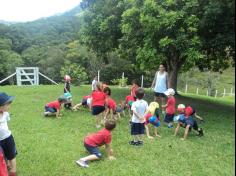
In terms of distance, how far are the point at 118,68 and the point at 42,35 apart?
33.6 meters

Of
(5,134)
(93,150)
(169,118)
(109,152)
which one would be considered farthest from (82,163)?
(169,118)

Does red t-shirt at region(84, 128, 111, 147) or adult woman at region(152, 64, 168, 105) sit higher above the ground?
adult woman at region(152, 64, 168, 105)

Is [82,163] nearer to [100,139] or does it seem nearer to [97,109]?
[100,139]

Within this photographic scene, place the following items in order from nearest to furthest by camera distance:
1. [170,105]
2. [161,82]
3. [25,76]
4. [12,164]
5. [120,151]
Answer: [12,164] → [120,151] → [170,105] → [161,82] → [25,76]

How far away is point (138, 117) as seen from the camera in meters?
8.91

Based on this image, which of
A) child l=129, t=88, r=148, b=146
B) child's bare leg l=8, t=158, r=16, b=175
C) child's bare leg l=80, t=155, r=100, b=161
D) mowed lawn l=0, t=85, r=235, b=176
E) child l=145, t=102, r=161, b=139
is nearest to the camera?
child's bare leg l=8, t=158, r=16, b=175

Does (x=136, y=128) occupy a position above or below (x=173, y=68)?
below

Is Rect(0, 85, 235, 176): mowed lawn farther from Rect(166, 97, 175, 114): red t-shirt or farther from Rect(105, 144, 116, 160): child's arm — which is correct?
Rect(166, 97, 175, 114): red t-shirt

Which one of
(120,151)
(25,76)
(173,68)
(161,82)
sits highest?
(173,68)

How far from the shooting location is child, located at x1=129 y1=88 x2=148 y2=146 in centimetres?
891

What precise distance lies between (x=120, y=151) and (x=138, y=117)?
1.04 meters

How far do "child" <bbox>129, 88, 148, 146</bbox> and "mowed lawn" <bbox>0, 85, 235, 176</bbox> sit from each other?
0.95ft

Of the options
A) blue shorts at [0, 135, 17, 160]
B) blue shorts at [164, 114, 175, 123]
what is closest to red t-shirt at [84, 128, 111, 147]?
blue shorts at [0, 135, 17, 160]

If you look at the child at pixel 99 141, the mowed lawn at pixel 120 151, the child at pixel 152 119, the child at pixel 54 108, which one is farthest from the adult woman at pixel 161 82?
the child at pixel 99 141
